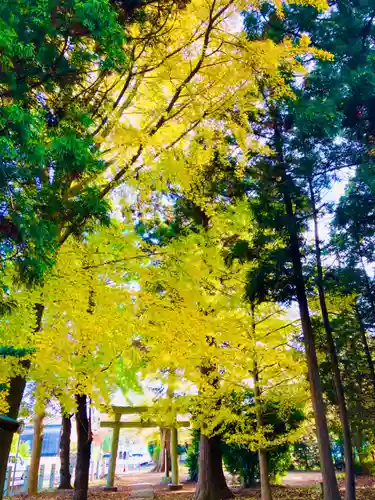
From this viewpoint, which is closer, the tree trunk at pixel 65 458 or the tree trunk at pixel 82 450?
the tree trunk at pixel 82 450

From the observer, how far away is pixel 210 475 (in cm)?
907

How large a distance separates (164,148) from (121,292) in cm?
187

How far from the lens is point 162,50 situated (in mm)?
4453

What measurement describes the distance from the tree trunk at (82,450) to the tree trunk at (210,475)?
271cm

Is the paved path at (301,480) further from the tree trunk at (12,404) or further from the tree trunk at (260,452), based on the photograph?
the tree trunk at (12,404)

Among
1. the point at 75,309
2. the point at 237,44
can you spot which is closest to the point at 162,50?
the point at 237,44

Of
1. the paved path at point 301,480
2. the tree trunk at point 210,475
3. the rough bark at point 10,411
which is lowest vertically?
the paved path at point 301,480

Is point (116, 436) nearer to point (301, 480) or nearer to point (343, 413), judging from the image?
A: point (301, 480)

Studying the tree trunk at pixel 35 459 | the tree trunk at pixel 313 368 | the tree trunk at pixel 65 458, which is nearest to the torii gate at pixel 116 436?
the tree trunk at pixel 65 458

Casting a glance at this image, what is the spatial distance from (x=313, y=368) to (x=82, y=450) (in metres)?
6.48

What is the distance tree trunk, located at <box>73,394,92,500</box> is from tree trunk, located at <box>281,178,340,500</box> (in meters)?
5.50

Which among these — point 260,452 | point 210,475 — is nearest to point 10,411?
point 260,452

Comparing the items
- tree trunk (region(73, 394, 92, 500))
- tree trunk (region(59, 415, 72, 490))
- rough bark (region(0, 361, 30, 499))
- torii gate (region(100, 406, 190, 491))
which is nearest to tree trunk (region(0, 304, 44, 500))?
rough bark (region(0, 361, 30, 499))

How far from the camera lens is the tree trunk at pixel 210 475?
29.1 ft
